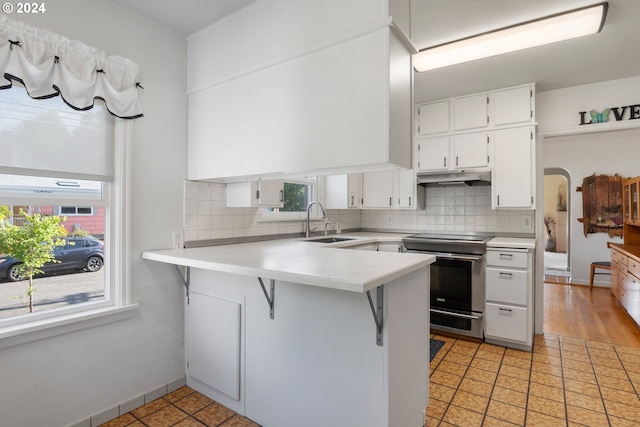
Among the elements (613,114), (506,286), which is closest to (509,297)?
(506,286)

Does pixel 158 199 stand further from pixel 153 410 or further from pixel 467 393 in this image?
pixel 467 393

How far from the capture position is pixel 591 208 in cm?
552

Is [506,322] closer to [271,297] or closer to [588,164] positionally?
[271,297]

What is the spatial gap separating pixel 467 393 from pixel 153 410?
6.70 feet

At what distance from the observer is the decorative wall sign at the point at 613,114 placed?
120 inches

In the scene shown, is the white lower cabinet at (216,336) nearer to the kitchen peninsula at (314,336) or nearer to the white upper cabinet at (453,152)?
the kitchen peninsula at (314,336)

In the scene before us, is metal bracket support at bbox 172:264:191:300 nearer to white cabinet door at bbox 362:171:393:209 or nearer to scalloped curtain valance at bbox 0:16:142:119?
scalloped curtain valance at bbox 0:16:142:119

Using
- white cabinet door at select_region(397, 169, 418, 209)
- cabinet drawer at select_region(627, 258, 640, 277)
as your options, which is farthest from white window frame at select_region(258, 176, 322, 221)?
cabinet drawer at select_region(627, 258, 640, 277)

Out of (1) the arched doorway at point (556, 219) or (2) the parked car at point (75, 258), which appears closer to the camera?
(2) the parked car at point (75, 258)

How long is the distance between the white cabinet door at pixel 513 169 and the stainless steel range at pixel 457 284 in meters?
0.49

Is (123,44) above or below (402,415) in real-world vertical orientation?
above

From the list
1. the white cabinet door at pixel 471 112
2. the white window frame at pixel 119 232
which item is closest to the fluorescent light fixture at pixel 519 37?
the white cabinet door at pixel 471 112

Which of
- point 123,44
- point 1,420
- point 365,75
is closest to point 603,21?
point 365,75

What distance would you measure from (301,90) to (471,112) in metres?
2.41
